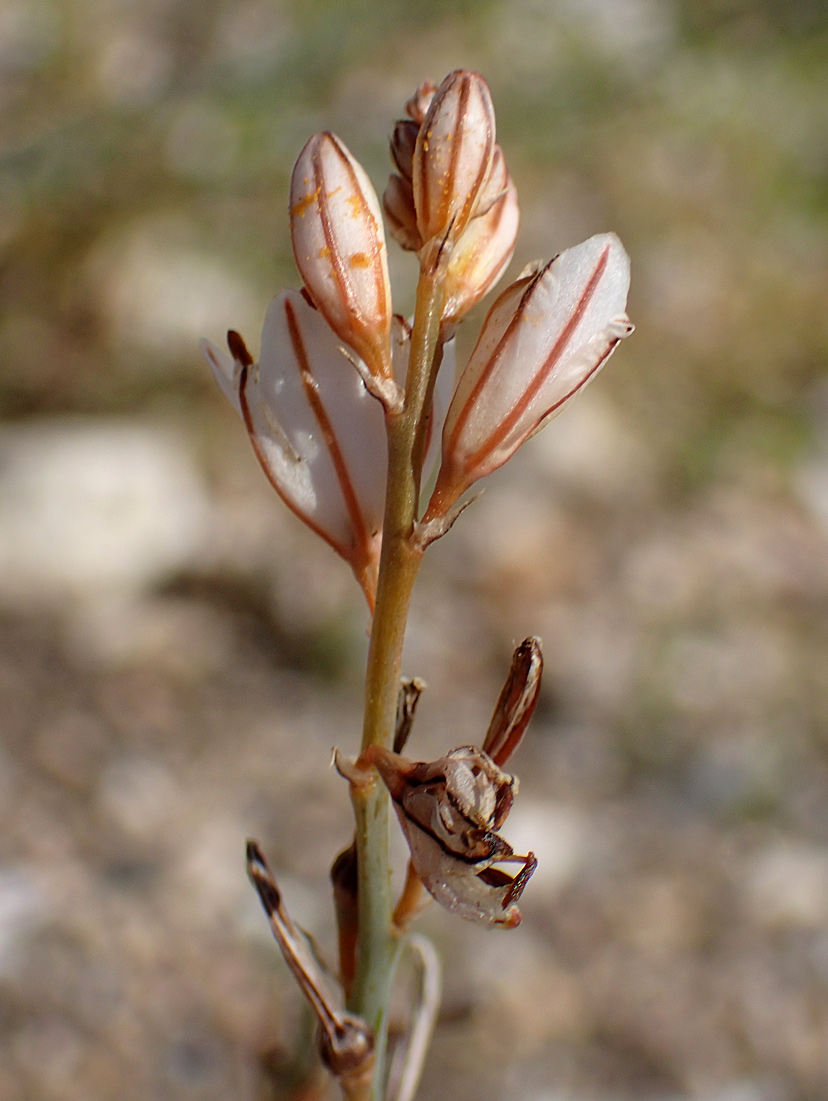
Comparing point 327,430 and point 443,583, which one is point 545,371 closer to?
point 327,430

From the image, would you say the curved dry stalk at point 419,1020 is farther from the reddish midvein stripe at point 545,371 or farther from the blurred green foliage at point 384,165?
the blurred green foliage at point 384,165

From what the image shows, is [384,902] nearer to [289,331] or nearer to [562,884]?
[289,331]

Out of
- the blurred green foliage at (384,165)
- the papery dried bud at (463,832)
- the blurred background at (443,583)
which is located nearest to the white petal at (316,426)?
the papery dried bud at (463,832)

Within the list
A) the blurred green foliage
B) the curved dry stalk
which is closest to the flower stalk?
the curved dry stalk

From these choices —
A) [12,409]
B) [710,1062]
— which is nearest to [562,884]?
[710,1062]

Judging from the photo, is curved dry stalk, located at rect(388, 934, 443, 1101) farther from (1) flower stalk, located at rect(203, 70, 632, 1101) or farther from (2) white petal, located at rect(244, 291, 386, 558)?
(2) white petal, located at rect(244, 291, 386, 558)

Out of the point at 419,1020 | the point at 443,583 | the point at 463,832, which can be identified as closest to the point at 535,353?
the point at 463,832
